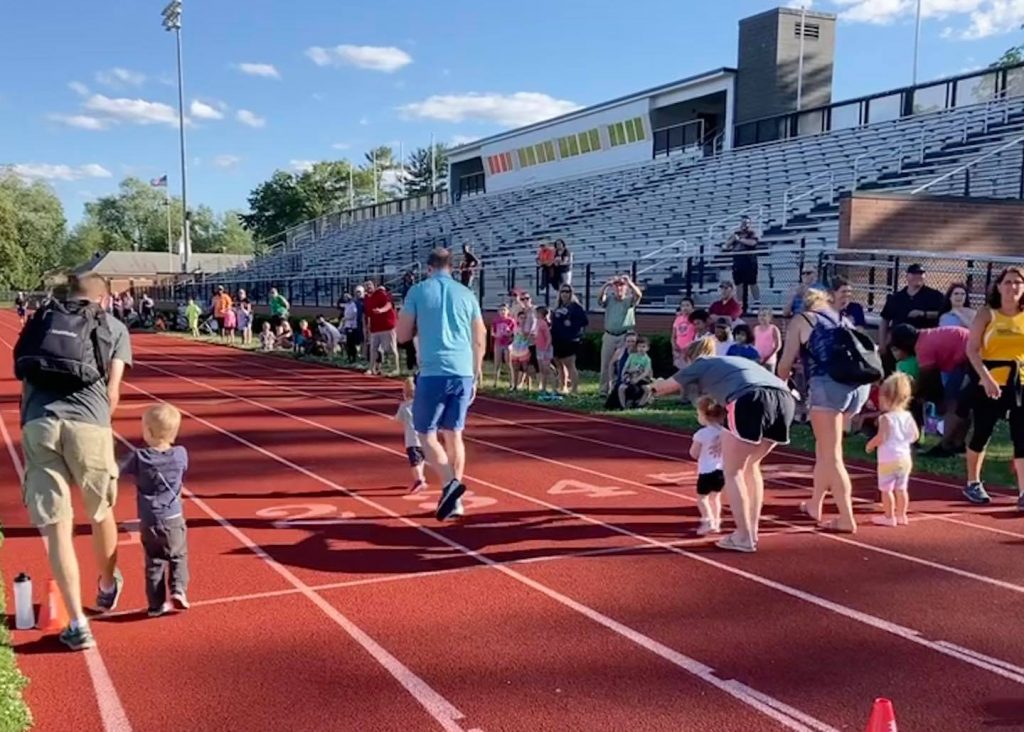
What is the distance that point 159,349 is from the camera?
2780 cm

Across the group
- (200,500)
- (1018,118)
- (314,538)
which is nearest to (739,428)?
(314,538)

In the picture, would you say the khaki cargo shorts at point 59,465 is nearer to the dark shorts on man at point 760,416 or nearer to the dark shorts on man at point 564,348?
the dark shorts on man at point 760,416

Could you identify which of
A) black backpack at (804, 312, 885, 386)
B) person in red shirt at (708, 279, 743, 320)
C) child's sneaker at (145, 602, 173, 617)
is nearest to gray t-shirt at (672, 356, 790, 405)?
black backpack at (804, 312, 885, 386)

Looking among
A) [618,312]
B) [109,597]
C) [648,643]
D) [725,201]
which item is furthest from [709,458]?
[725,201]

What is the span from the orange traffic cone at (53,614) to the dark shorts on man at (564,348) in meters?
10.1

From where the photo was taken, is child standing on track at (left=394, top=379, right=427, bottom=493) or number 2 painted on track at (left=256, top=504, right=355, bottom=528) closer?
number 2 painted on track at (left=256, top=504, right=355, bottom=528)

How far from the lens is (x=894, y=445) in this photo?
6.70m

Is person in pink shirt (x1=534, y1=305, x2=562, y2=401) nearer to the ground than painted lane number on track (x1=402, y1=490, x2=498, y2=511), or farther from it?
farther from it

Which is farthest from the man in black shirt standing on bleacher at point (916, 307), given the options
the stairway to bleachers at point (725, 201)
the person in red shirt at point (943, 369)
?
the stairway to bleachers at point (725, 201)

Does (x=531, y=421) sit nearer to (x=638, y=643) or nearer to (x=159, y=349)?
(x=638, y=643)

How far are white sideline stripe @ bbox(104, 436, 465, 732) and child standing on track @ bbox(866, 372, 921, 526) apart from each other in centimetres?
398

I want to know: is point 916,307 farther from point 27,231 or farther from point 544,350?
point 27,231

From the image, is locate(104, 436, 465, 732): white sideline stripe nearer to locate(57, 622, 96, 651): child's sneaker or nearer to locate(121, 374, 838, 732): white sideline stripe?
locate(121, 374, 838, 732): white sideline stripe

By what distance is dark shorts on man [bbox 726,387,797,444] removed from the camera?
18.6ft
